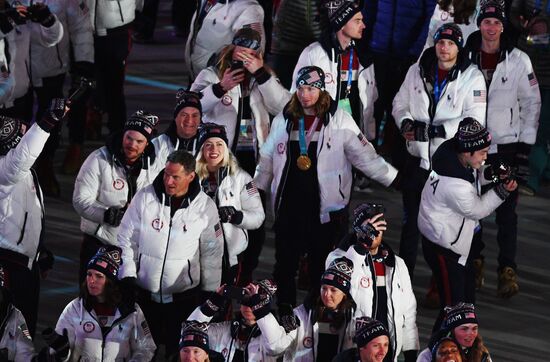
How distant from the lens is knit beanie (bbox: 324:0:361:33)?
15758 mm

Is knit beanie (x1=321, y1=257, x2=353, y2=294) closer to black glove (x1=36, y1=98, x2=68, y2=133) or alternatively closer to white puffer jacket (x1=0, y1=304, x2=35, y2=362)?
white puffer jacket (x1=0, y1=304, x2=35, y2=362)

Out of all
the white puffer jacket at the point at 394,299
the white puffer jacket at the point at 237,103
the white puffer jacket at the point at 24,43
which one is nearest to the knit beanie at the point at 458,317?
the white puffer jacket at the point at 394,299

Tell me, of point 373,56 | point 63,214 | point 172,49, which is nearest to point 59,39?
point 63,214

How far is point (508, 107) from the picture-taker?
1611 cm

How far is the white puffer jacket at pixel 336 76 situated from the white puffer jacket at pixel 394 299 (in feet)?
9.47

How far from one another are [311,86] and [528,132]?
2.32 meters

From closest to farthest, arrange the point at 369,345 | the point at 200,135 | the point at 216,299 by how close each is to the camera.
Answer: the point at 369,345 → the point at 216,299 → the point at 200,135

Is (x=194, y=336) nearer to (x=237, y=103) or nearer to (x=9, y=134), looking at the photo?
(x=9, y=134)

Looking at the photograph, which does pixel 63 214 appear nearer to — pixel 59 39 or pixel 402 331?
pixel 59 39

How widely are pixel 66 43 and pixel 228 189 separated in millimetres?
3925

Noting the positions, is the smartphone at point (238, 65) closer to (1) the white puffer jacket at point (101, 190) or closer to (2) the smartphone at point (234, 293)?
(1) the white puffer jacket at point (101, 190)

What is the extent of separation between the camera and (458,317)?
1285 cm

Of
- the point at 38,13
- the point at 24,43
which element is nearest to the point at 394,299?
the point at 38,13

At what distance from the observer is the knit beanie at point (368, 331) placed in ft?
40.5
